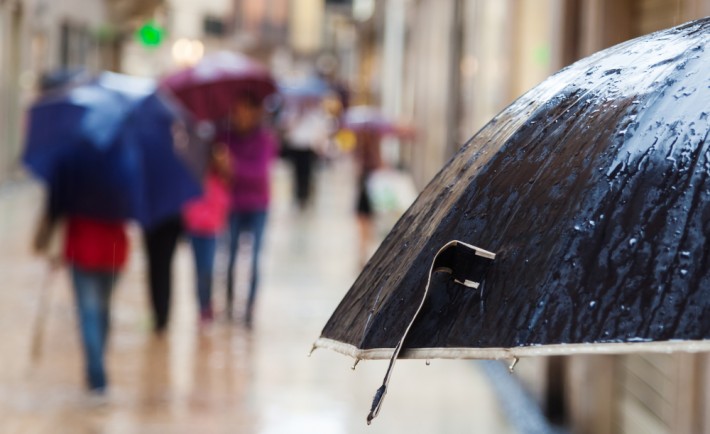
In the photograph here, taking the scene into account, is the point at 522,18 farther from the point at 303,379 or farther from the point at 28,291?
the point at 28,291

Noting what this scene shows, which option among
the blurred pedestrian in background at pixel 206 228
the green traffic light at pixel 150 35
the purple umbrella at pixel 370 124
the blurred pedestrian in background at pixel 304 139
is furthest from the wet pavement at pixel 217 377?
the green traffic light at pixel 150 35

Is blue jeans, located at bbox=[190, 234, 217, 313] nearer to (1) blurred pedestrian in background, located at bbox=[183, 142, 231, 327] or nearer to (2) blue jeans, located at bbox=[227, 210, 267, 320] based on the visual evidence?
(1) blurred pedestrian in background, located at bbox=[183, 142, 231, 327]

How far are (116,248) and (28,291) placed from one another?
4.72 meters

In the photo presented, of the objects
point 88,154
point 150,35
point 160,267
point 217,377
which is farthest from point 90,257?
point 150,35

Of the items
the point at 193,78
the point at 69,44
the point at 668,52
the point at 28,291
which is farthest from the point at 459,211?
the point at 69,44

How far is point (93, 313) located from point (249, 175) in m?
3.05

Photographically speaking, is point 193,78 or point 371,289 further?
point 193,78

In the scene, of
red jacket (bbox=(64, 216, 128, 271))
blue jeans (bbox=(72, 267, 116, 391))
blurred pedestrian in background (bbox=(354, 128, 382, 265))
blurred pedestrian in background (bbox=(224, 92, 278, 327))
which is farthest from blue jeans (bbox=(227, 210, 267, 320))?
blurred pedestrian in background (bbox=(354, 128, 382, 265))

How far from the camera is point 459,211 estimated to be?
218 cm

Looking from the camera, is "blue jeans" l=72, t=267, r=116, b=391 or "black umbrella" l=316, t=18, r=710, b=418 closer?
"black umbrella" l=316, t=18, r=710, b=418

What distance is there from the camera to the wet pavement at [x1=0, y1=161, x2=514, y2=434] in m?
7.05

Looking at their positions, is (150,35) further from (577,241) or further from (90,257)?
(577,241)

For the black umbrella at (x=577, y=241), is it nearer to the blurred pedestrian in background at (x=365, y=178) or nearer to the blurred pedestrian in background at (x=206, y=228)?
the blurred pedestrian in background at (x=206, y=228)

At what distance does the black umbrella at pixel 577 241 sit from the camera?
192cm
